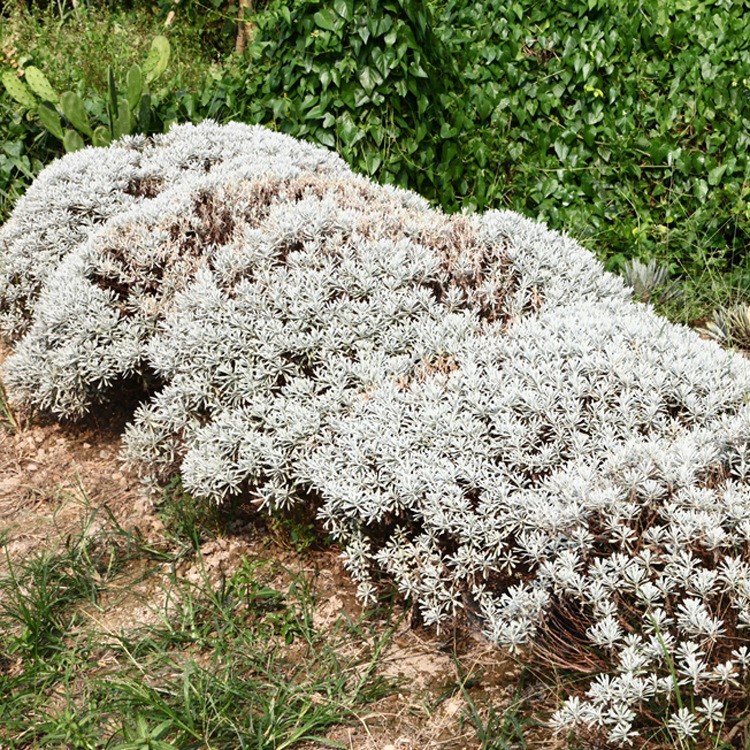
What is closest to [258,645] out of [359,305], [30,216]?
[359,305]

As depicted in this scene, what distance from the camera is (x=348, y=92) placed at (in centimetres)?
545

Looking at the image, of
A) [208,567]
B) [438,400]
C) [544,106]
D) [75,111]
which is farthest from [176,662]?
[544,106]

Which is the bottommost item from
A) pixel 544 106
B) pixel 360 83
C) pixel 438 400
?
pixel 438 400

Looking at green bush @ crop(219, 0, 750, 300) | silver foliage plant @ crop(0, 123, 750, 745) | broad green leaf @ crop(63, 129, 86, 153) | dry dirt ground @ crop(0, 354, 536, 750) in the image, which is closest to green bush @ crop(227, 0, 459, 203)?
green bush @ crop(219, 0, 750, 300)

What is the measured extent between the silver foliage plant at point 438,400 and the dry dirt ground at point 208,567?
0.17 metres

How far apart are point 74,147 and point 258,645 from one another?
3.77 metres

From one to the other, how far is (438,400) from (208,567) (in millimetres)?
1138

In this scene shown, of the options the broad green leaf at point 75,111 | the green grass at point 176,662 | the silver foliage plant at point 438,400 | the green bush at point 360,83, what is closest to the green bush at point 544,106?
the green bush at point 360,83

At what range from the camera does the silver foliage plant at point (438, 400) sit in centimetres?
250

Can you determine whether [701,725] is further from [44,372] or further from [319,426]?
[44,372]

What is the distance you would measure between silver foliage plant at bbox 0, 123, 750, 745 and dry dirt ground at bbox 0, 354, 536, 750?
170mm

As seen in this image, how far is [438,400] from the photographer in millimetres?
3088

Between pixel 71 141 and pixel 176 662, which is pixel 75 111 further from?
pixel 176 662

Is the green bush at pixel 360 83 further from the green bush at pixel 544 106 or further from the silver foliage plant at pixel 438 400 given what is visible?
the silver foliage plant at pixel 438 400
